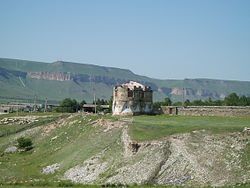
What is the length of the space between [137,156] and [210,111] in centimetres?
3023

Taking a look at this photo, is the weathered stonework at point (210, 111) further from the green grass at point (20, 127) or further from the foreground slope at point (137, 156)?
the green grass at point (20, 127)

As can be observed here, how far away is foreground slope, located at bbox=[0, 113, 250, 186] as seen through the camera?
148 feet

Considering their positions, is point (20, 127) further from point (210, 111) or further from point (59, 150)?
point (210, 111)

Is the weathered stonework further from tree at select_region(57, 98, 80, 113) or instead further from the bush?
tree at select_region(57, 98, 80, 113)

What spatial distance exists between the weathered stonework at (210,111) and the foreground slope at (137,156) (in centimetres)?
1584

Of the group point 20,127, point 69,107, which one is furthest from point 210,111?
point 69,107

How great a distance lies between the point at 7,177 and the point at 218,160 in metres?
20.8

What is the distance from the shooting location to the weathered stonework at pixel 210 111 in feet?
244

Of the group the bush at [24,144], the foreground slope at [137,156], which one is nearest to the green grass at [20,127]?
the bush at [24,144]

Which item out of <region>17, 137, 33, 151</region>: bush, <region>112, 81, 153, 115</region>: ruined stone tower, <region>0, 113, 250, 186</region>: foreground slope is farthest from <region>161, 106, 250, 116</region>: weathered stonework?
<region>17, 137, 33, 151</region>: bush

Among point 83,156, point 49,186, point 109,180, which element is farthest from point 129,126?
point 49,186

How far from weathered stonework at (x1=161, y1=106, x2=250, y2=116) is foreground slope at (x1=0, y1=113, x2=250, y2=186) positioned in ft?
52.0

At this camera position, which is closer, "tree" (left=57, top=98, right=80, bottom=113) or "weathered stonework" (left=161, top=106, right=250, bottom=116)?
"weathered stonework" (left=161, top=106, right=250, bottom=116)

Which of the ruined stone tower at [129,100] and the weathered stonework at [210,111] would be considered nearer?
the weathered stonework at [210,111]
